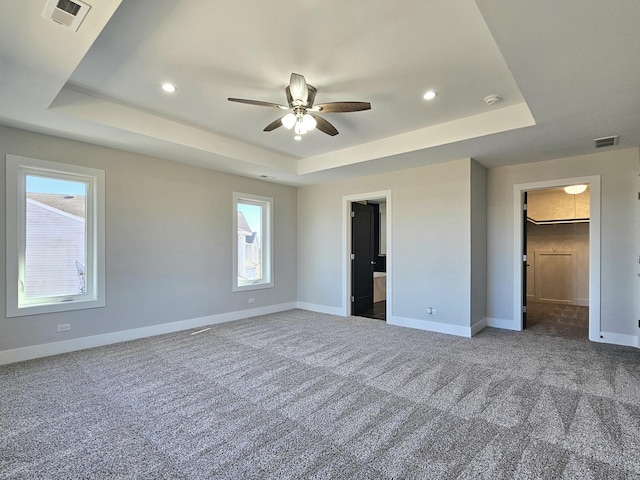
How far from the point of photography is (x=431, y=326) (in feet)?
16.4

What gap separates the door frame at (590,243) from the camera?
4.36 meters

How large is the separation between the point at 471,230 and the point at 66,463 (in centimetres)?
491

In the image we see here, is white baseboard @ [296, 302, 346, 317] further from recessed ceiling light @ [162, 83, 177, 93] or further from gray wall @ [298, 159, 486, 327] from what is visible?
recessed ceiling light @ [162, 83, 177, 93]

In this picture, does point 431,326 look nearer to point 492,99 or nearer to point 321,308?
point 321,308

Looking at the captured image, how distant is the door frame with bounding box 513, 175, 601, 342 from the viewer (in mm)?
4363

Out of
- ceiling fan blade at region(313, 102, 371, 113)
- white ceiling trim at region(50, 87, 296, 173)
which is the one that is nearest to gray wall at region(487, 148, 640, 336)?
ceiling fan blade at region(313, 102, 371, 113)

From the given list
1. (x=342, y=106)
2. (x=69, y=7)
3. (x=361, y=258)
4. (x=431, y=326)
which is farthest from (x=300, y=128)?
(x=361, y=258)

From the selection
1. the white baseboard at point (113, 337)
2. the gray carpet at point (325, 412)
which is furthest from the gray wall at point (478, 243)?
the white baseboard at point (113, 337)

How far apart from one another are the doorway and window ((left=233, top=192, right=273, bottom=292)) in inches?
210

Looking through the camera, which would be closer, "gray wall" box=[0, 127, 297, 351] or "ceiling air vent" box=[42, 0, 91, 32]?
"ceiling air vent" box=[42, 0, 91, 32]

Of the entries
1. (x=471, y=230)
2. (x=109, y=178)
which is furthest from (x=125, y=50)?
(x=471, y=230)

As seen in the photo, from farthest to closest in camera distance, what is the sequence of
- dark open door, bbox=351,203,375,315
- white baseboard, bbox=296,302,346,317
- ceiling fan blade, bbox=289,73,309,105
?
dark open door, bbox=351,203,375,315, white baseboard, bbox=296,302,346,317, ceiling fan blade, bbox=289,73,309,105

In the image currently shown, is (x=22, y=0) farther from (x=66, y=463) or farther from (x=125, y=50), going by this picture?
(x=66, y=463)

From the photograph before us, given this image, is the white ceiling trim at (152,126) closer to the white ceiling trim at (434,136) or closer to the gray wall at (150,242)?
the gray wall at (150,242)
